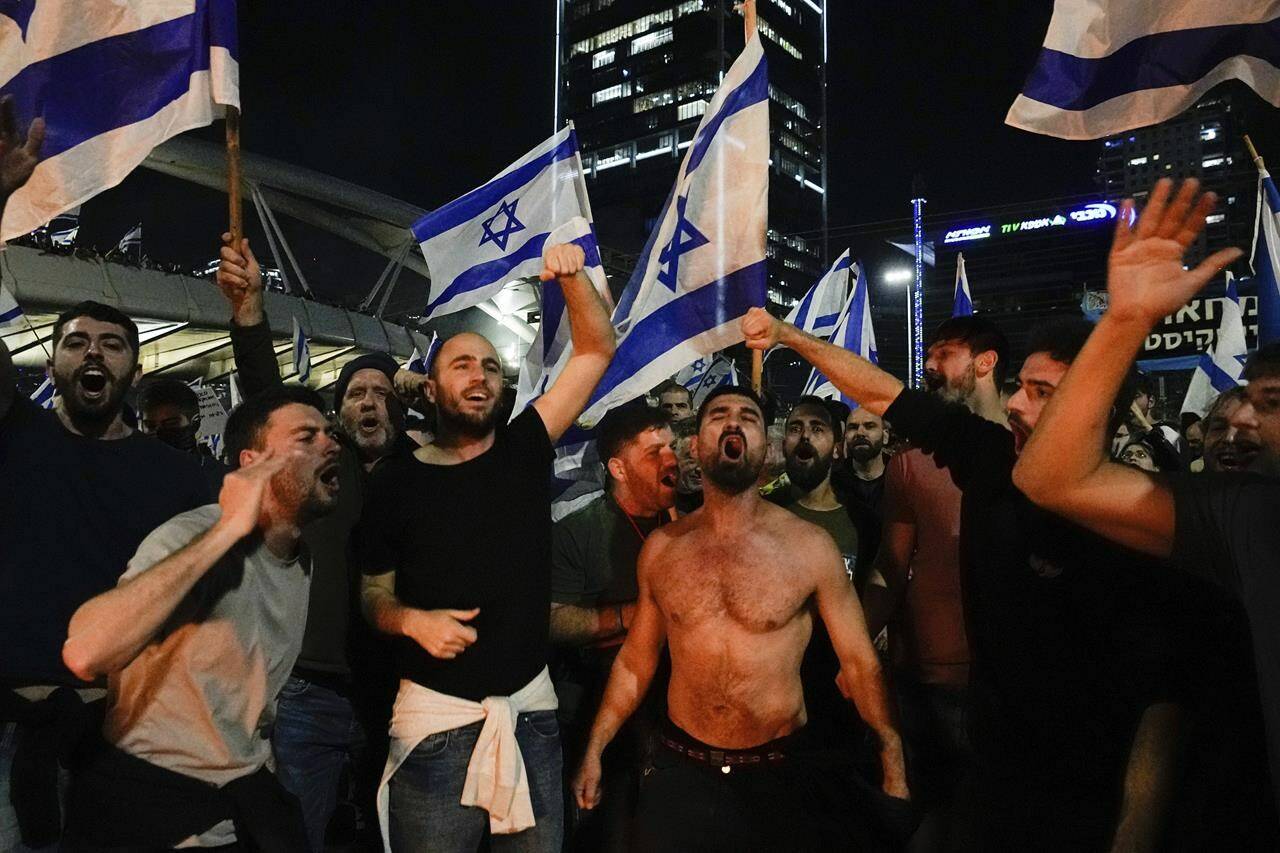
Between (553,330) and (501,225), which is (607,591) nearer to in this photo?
(553,330)

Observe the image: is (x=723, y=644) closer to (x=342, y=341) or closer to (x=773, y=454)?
(x=773, y=454)

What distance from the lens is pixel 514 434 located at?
3723mm

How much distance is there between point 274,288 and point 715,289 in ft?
116

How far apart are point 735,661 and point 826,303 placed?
7332 mm

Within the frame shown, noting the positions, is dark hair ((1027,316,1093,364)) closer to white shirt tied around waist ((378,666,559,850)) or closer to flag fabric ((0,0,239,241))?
white shirt tied around waist ((378,666,559,850))

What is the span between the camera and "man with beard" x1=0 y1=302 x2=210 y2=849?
2.80m

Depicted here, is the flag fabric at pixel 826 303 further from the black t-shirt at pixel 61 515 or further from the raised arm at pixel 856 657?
the black t-shirt at pixel 61 515

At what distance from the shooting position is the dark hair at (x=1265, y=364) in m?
2.96

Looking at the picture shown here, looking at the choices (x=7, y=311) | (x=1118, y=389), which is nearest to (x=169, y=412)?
(x=7, y=311)

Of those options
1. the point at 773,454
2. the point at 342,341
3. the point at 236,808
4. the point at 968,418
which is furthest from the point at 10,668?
the point at 342,341

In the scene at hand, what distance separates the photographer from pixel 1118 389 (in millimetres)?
2242

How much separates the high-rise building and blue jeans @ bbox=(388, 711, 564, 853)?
121 m

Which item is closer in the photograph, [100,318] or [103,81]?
[100,318]

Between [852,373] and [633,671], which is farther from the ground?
[852,373]
